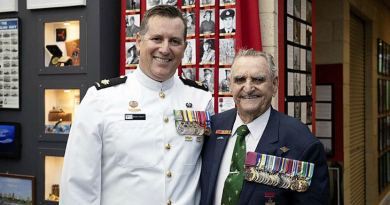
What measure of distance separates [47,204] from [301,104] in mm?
2486

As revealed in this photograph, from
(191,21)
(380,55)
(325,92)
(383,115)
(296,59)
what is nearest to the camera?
(191,21)

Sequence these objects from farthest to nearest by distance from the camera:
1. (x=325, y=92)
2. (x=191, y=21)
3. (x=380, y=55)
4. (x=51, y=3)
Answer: (x=380, y=55) < (x=325, y=92) < (x=51, y=3) < (x=191, y=21)

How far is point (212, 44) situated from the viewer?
355 cm

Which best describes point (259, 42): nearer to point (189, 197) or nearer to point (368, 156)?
point (189, 197)

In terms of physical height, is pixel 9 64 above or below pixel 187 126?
above

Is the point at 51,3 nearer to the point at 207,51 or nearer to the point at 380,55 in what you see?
the point at 207,51

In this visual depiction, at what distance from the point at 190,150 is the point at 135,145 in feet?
0.95

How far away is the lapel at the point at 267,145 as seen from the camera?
1965 mm

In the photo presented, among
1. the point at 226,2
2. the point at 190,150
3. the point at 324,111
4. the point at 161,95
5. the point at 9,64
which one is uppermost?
the point at 226,2

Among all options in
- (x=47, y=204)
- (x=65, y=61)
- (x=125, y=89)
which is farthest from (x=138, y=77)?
(x=47, y=204)

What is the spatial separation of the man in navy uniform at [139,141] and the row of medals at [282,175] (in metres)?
0.37

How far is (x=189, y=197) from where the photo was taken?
2.16 meters

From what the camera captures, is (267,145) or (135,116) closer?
(267,145)

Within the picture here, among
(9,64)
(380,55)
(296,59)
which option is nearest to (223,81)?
(296,59)
